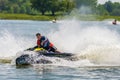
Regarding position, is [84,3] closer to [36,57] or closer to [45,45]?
[45,45]

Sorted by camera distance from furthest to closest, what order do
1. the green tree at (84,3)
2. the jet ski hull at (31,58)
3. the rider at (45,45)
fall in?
the green tree at (84,3) → the rider at (45,45) → the jet ski hull at (31,58)

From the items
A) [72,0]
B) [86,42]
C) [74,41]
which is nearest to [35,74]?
[86,42]

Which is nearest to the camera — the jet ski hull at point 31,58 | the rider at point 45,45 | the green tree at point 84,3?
the jet ski hull at point 31,58

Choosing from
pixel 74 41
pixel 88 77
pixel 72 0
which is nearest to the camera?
pixel 88 77

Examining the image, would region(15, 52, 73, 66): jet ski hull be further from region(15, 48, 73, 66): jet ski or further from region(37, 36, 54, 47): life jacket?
region(37, 36, 54, 47): life jacket

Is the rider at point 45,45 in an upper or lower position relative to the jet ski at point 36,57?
upper

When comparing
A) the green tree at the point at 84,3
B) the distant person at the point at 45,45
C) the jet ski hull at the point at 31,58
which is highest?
the distant person at the point at 45,45

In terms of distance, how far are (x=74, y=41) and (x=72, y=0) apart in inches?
4828

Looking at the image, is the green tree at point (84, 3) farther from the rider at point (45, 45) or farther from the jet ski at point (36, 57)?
the jet ski at point (36, 57)

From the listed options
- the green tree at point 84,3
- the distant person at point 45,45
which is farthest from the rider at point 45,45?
the green tree at point 84,3

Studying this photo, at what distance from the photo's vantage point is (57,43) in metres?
41.8

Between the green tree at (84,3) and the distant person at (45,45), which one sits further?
the green tree at (84,3)

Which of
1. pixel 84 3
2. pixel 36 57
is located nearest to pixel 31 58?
pixel 36 57

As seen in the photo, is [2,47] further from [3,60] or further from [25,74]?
[25,74]
